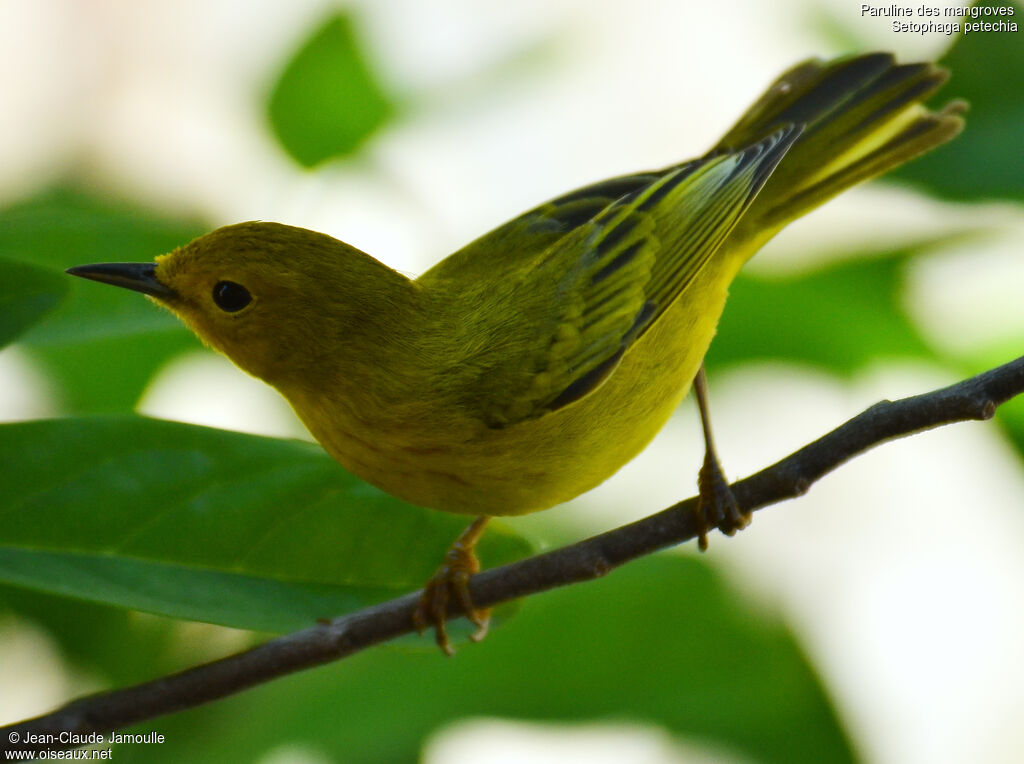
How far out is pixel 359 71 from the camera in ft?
9.04

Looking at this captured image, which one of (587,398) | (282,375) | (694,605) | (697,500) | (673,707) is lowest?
(673,707)

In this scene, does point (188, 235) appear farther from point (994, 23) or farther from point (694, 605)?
point (994, 23)

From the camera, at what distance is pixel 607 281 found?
8.63 feet

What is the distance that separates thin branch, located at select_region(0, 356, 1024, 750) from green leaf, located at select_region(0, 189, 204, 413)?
66 cm

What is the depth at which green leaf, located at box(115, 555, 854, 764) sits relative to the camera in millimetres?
2119

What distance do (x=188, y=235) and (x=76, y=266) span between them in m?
0.37

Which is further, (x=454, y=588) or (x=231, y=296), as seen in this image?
(x=454, y=588)

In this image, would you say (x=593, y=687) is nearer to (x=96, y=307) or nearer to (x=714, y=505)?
(x=714, y=505)

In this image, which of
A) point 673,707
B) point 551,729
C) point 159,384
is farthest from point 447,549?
point 159,384

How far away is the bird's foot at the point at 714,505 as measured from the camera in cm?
232

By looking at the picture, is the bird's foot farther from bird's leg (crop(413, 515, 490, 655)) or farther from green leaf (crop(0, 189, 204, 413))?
green leaf (crop(0, 189, 204, 413))

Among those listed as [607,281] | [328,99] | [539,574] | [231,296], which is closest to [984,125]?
[607,281]

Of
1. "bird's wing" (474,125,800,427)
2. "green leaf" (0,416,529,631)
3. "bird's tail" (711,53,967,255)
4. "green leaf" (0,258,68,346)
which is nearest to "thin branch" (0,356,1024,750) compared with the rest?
"green leaf" (0,416,529,631)

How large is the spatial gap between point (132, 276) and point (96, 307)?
0.34 ft
